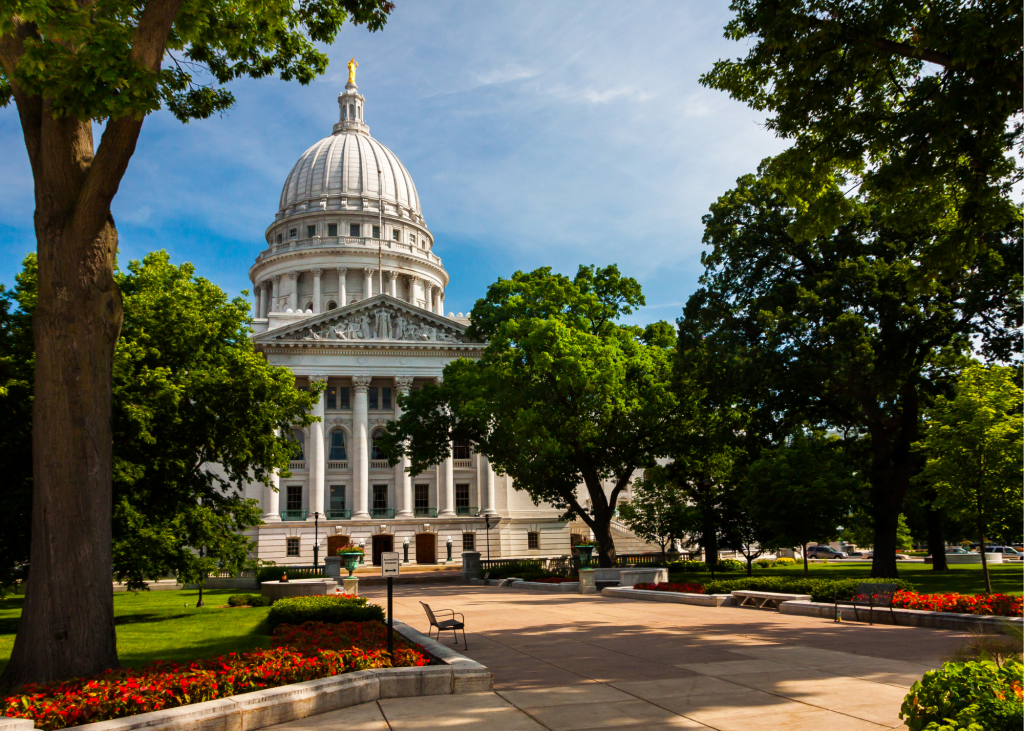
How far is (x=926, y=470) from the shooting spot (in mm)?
22141

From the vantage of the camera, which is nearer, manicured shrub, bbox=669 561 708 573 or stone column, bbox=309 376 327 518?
manicured shrub, bbox=669 561 708 573

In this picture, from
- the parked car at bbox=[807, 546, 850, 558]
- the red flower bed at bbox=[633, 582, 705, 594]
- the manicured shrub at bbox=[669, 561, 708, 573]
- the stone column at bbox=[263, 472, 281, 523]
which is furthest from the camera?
the parked car at bbox=[807, 546, 850, 558]

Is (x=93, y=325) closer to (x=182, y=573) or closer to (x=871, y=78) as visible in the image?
(x=871, y=78)

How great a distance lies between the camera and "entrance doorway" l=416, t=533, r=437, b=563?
207 ft

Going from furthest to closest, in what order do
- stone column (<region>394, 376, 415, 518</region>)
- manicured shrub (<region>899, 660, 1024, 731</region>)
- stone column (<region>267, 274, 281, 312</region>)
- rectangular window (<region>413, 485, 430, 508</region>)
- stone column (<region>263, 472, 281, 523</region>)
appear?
stone column (<region>267, 274, 281, 312</region>) < rectangular window (<region>413, 485, 430, 508</region>) < stone column (<region>394, 376, 415, 518</region>) < stone column (<region>263, 472, 281, 523</region>) < manicured shrub (<region>899, 660, 1024, 731</region>)

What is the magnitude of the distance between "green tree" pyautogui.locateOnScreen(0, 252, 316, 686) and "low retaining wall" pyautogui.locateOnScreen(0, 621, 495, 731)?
12.8 m

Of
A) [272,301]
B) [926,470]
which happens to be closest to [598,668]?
[926,470]

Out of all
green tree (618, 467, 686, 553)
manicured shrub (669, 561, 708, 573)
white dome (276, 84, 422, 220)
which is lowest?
manicured shrub (669, 561, 708, 573)

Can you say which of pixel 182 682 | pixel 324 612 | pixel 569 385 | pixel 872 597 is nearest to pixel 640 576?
pixel 569 385

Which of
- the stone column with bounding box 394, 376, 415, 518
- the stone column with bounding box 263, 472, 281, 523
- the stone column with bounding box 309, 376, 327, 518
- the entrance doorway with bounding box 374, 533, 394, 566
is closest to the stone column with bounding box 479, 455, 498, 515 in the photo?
the stone column with bounding box 394, 376, 415, 518

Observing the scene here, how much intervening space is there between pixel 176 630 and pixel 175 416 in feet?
19.7

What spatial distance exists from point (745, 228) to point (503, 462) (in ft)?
52.4

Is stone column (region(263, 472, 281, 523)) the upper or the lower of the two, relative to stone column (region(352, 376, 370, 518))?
lower

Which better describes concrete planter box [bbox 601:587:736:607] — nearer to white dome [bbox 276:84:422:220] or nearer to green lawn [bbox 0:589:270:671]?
green lawn [bbox 0:589:270:671]
